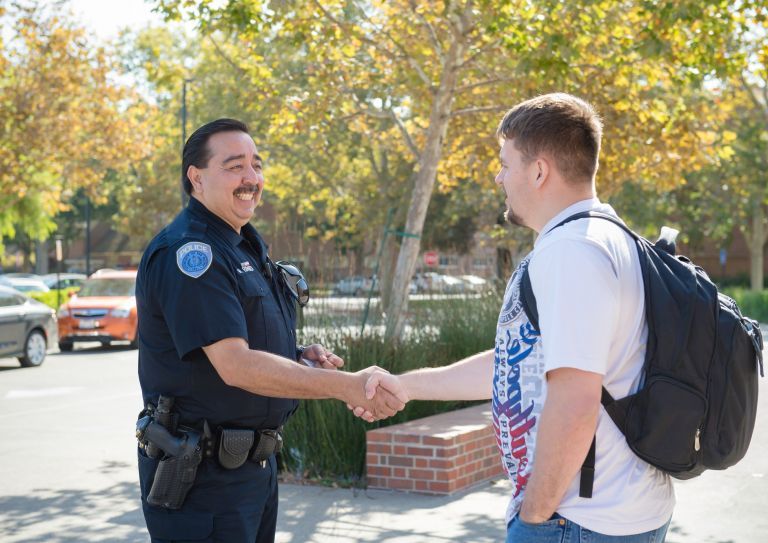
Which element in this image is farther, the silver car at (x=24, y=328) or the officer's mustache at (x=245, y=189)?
the silver car at (x=24, y=328)

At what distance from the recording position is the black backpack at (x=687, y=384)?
8.12 ft

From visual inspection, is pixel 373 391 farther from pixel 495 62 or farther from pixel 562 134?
pixel 495 62

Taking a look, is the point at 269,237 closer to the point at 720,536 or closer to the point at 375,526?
the point at 375,526

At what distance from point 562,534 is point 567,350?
1.51 feet

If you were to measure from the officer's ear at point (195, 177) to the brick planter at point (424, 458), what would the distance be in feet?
13.8

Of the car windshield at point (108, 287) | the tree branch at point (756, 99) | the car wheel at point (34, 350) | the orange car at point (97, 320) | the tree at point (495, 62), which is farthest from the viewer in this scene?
the tree branch at point (756, 99)

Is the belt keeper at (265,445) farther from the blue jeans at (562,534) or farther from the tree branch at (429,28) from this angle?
the tree branch at (429,28)

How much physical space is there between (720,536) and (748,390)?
14.2 feet

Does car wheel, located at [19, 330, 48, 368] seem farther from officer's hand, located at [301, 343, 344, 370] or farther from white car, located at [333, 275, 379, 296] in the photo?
officer's hand, located at [301, 343, 344, 370]

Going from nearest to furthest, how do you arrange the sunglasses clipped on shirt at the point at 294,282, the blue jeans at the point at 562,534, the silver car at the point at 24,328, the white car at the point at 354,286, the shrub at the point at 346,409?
the blue jeans at the point at 562,534 → the sunglasses clipped on shirt at the point at 294,282 → the shrub at the point at 346,409 → the white car at the point at 354,286 → the silver car at the point at 24,328

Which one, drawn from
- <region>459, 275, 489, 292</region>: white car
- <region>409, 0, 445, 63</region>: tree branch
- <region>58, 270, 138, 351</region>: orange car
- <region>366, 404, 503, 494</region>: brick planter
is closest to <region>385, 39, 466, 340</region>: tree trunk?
<region>409, 0, 445, 63</region>: tree branch

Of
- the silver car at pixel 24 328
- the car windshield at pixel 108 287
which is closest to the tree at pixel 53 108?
the car windshield at pixel 108 287

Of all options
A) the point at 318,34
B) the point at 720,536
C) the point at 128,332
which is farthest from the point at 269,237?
the point at 128,332

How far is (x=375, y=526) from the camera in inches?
266
